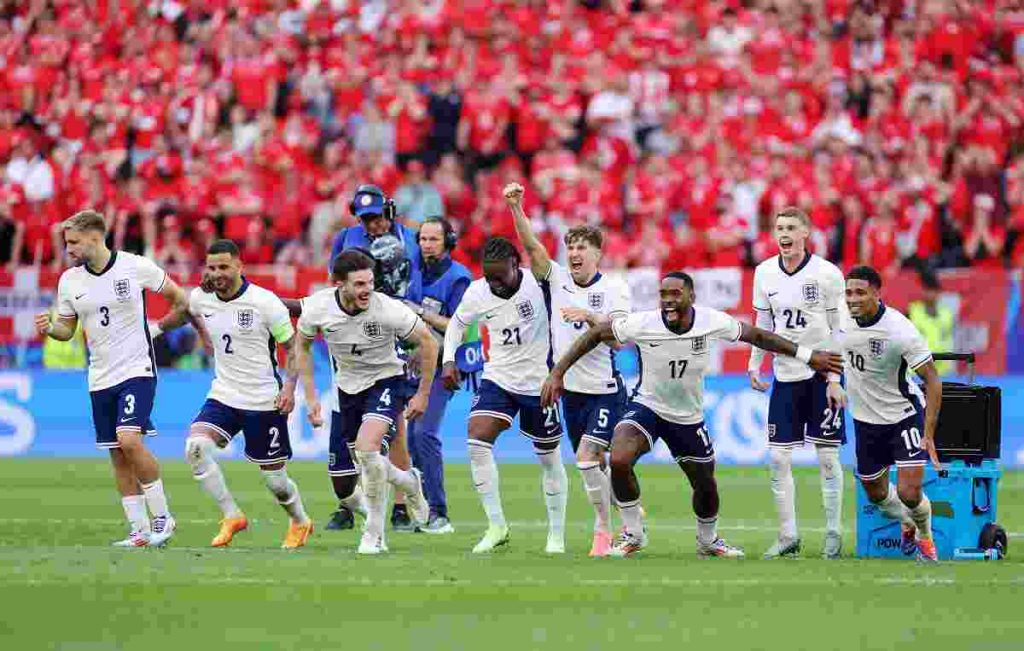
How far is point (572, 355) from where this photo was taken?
45.7 ft

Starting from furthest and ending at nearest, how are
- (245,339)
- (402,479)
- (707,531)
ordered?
(402,479), (245,339), (707,531)

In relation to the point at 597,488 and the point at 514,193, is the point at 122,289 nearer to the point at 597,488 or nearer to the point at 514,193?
the point at 514,193

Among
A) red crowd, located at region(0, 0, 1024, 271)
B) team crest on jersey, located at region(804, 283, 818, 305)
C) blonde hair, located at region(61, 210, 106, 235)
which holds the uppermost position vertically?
red crowd, located at region(0, 0, 1024, 271)

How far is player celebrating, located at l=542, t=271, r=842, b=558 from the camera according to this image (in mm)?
13781

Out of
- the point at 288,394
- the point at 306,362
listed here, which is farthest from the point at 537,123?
the point at 288,394

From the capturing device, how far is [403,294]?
653 inches

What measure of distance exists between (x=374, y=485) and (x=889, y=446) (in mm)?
3702

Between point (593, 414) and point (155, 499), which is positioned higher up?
point (593, 414)

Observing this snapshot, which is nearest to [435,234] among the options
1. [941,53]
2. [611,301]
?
[611,301]

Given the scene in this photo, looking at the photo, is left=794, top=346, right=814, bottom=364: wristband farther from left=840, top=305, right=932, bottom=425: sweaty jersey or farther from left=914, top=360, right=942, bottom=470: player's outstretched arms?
left=914, top=360, right=942, bottom=470: player's outstretched arms

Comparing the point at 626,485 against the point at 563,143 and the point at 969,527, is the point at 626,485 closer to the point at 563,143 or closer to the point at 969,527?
the point at 969,527

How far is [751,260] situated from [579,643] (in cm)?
1821

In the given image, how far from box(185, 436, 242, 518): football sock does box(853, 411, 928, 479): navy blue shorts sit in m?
4.65

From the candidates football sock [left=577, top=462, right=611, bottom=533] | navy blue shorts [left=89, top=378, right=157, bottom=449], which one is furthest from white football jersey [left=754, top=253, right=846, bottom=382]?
navy blue shorts [left=89, top=378, right=157, bottom=449]
